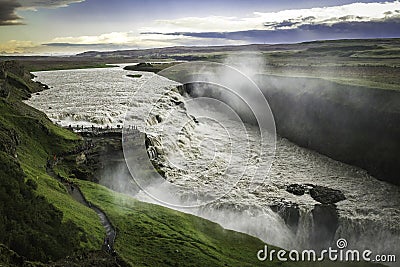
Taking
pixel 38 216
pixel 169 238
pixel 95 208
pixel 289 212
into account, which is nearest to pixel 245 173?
pixel 289 212

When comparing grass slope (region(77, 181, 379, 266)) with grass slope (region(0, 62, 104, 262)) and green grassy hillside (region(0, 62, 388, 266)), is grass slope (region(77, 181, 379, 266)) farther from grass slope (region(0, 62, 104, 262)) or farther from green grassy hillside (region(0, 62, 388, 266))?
grass slope (region(0, 62, 104, 262))

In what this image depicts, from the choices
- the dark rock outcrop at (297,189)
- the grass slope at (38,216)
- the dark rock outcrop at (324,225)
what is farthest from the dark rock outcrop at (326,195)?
the grass slope at (38,216)

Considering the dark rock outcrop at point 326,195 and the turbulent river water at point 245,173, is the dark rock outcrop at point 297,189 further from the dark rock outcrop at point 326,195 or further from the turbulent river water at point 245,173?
the dark rock outcrop at point 326,195

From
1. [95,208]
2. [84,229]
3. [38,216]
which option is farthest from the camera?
[95,208]

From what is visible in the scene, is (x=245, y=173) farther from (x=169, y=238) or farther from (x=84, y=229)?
(x=84, y=229)

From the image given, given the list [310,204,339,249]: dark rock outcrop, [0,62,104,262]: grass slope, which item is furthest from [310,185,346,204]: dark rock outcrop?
[0,62,104,262]: grass slope

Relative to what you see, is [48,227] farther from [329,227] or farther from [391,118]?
[391,118]
